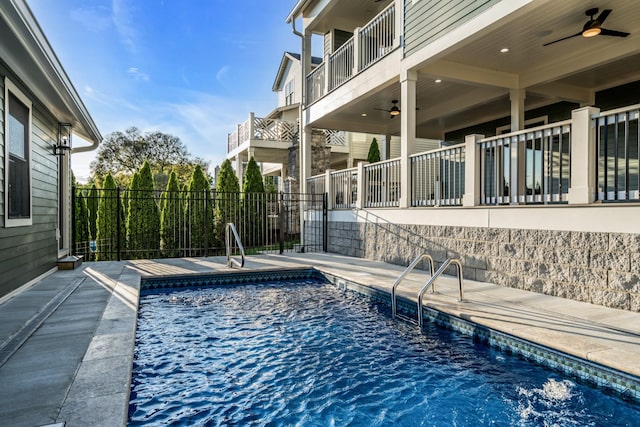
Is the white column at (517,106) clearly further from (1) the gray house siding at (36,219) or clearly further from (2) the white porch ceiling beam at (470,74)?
(1) the gray house siding at (36,219)

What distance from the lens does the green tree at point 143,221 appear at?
12523 millimetres

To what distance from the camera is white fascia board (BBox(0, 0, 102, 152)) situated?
3545 millimetres

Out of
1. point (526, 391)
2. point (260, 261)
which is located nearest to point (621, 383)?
point (526, 391)

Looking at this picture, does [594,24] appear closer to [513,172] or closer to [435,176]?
[513,172]

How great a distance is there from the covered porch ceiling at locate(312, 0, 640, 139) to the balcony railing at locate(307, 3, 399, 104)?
25.9 inches

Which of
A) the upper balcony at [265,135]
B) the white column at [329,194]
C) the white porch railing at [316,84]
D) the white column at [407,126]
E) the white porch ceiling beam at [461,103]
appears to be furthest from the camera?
the upper balcony at [265,135]

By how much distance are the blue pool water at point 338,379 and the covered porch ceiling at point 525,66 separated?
188 inches

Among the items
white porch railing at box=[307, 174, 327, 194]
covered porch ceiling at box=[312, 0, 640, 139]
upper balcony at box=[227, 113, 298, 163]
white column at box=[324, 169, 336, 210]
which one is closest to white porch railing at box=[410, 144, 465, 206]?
covered porch ceiling at box=[312, 0, 640, 139]

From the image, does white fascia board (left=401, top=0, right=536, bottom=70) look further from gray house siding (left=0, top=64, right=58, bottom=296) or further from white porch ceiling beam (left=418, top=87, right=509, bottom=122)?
gray house siding (left=0, top=64, right=58, bottom=296)

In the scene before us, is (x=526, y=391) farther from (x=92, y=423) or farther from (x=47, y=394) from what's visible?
(x=47, y=394)

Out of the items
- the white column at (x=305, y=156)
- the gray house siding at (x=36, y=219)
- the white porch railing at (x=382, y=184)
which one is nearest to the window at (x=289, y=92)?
the white column at (x=305, y=156)

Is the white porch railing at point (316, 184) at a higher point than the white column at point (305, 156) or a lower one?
lower

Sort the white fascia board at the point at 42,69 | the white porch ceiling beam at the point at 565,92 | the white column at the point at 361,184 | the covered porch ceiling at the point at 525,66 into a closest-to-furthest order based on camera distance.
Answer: the white fascia board at the point at 42,69, the covered porch ceiling at the point at 525,66, the white porch ceiling beam at the point at 565,92, the white column at the point at 361,184

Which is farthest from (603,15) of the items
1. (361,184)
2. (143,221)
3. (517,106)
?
(143,221)
